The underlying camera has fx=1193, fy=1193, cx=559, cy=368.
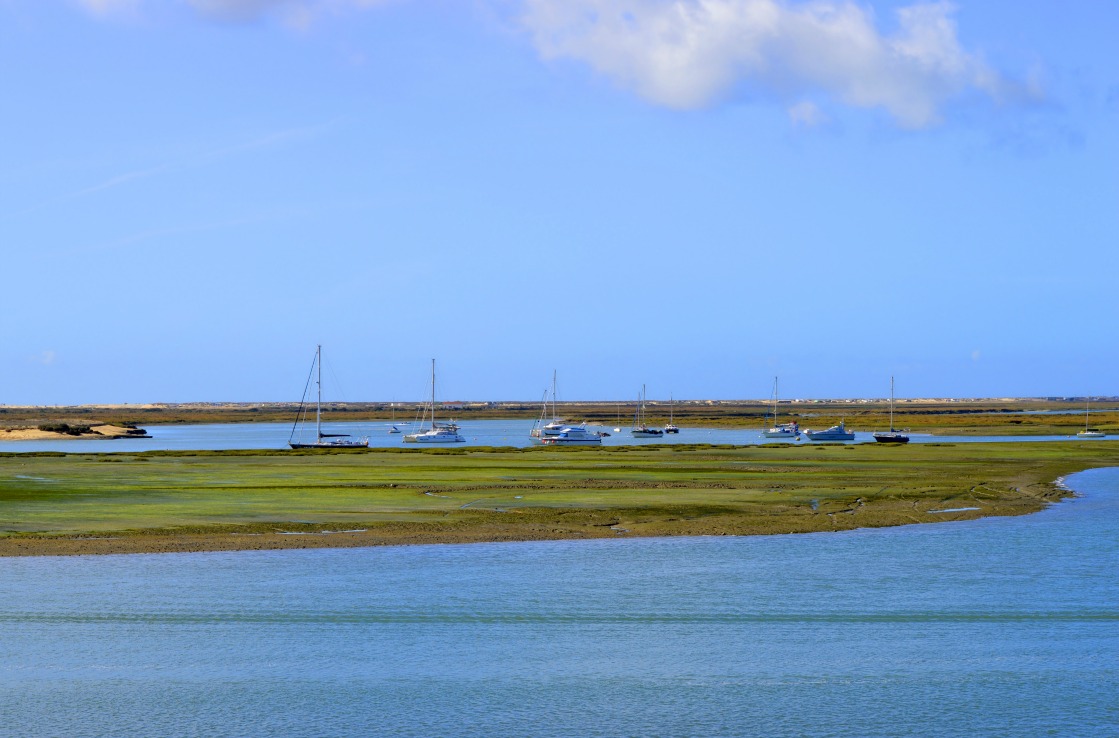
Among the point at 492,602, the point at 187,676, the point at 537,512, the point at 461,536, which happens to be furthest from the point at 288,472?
the point at 187,676

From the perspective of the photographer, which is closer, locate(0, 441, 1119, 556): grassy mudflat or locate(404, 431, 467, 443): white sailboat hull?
locate(0, 441, 1119, 556): grassy mudflat

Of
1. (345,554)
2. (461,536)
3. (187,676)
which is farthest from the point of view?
(461,536)

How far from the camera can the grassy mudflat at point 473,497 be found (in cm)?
3494

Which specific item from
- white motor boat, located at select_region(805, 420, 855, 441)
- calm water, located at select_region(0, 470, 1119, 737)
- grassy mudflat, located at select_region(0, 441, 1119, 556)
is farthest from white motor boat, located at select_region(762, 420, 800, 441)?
calm water, located at select_region(0, 470, 1119, 737)

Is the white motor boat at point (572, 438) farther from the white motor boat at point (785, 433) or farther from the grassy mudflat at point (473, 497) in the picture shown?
the grassy mudflat at point (473, 497)

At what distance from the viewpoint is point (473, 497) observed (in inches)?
1822

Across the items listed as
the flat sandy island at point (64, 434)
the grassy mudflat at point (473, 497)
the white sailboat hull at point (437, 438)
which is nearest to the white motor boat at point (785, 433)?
the white sailboat hull at point (437, 438)

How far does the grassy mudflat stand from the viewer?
34938mm

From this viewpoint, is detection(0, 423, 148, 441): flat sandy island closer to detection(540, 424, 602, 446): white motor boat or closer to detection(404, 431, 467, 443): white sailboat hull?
detection(404, 431, 467, 443): white sailboat hull

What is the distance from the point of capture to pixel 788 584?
87.8 ft

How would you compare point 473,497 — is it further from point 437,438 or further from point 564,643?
point 437,438

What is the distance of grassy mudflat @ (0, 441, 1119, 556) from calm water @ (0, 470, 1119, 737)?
3.76 meters

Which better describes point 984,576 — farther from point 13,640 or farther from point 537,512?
point 13,640

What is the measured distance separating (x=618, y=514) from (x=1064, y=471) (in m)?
36.9
